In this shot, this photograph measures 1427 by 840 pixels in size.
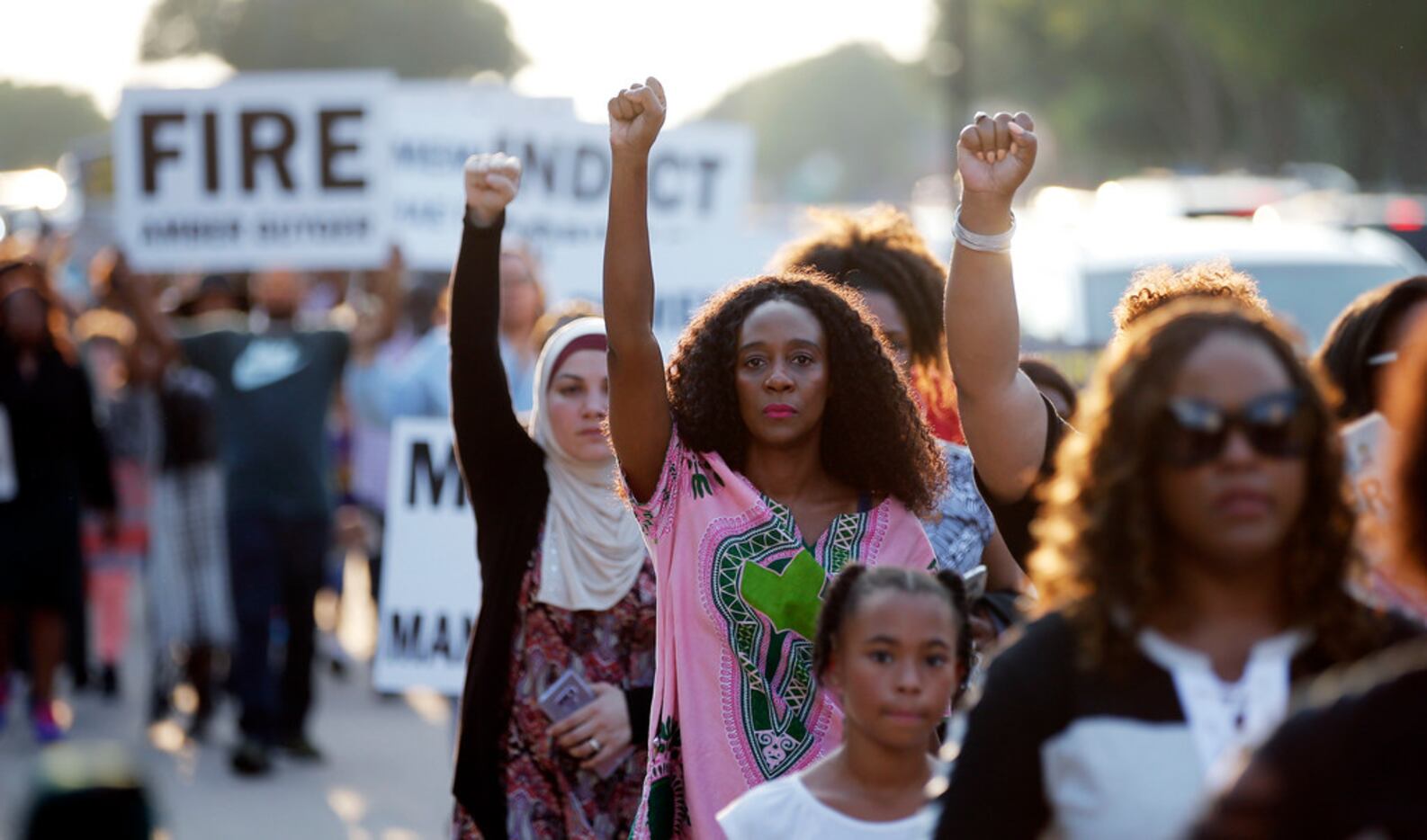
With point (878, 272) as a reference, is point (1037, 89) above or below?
above

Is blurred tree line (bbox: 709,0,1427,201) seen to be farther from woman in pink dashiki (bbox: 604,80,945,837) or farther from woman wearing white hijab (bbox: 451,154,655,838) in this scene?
woman in pink dashiki (bbox: 604,80,945,837)

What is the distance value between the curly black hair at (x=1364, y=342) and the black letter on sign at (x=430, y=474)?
305cm

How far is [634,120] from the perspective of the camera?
3.83m

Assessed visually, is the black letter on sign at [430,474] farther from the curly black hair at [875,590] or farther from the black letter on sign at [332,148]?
the black letter on sign at [332,148]

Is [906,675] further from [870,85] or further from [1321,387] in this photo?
[870,85]

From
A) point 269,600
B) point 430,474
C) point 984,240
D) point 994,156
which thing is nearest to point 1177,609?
point 984,240

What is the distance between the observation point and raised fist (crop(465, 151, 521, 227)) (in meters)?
4.54

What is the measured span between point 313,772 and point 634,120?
5737 mm

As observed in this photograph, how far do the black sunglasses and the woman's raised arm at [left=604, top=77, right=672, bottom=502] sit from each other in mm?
1390

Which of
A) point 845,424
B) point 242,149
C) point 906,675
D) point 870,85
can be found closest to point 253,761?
point 242,149

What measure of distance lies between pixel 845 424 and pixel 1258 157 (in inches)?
2514

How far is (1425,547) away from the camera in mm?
2344

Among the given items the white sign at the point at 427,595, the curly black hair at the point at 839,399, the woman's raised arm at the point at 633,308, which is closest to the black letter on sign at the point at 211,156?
the white sign at the point at 427,595

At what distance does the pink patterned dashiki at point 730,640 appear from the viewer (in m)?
3.73
